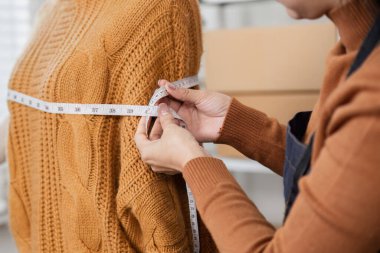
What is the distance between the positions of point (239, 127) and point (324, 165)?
0.41m

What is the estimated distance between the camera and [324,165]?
601mm

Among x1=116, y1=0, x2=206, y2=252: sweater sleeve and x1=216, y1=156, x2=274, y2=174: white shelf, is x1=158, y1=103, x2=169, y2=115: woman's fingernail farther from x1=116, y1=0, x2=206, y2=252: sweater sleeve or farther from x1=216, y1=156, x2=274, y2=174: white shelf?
x1=216, y1=156, x2=274, y2=174: white shelf

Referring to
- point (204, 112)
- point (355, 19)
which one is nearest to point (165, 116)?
point (204, 112)

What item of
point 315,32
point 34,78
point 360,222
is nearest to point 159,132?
point 34,78

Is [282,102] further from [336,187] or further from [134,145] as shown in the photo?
[336,187]

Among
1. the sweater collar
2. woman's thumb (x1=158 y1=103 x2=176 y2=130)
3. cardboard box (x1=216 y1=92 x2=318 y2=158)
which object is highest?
the sweater collar

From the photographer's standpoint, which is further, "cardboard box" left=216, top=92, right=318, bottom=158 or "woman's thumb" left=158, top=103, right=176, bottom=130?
"cardboard box" left=216, top=92, right=318, bottom=158

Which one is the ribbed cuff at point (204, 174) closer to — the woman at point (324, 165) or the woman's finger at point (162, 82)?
the woman at point (324, 165)

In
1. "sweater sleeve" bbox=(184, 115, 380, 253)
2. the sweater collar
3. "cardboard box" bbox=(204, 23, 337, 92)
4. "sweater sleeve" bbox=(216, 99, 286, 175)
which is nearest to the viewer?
"sweater sleeve" bbox=(184, 115, 380, 253)

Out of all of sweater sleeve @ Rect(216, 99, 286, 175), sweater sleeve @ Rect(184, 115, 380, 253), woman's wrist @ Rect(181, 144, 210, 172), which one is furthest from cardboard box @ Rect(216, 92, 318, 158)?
sweater sleeve @ Rect(184, 115, 380, 253)

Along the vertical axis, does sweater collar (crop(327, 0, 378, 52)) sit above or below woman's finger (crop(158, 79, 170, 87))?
above

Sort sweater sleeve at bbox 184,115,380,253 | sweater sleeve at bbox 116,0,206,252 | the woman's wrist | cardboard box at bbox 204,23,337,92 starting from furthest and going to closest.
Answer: cardboard box at bbox 204,23,337,92 < sweater sleeve at bbox 116,0,206,252 < the woman's wrist < sweater sleeve at bbox 184,115,380,253

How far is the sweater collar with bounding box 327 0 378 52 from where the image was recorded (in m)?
0.68

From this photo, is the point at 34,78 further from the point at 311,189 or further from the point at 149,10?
the point at 311,189
